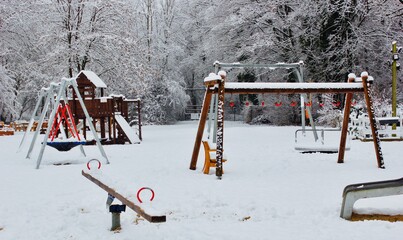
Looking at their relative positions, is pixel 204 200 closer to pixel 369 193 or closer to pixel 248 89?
pixel 369 193

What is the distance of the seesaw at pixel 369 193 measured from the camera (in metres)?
5.18

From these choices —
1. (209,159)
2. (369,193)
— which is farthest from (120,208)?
(209,159)

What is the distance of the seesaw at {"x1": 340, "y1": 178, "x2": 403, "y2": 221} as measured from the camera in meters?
5.18

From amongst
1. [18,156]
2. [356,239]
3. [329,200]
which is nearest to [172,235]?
[356,239]

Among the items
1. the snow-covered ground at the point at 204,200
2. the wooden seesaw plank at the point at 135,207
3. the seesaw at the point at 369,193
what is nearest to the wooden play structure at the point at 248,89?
the snow-covered ground at the point at 204,200

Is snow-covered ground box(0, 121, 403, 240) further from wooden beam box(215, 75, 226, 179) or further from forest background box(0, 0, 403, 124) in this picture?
forest background box(0, 0, 403, 124)

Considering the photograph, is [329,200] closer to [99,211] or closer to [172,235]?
[172,235]

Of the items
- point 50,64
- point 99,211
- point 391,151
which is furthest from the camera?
point 50,64

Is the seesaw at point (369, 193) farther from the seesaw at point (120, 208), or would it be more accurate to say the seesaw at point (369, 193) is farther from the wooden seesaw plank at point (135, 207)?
the wooden seesaw plank at point (135, 207)

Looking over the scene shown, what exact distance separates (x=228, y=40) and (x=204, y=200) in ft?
87.3

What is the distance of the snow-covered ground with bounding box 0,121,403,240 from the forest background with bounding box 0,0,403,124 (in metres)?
14.4

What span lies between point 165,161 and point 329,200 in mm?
5644

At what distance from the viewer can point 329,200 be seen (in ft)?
21.6

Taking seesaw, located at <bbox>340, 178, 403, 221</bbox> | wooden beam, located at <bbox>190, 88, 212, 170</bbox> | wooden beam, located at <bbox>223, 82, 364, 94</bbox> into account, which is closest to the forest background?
wooden beam, located at <bbox>223, 82, 364, 94</bbox>
